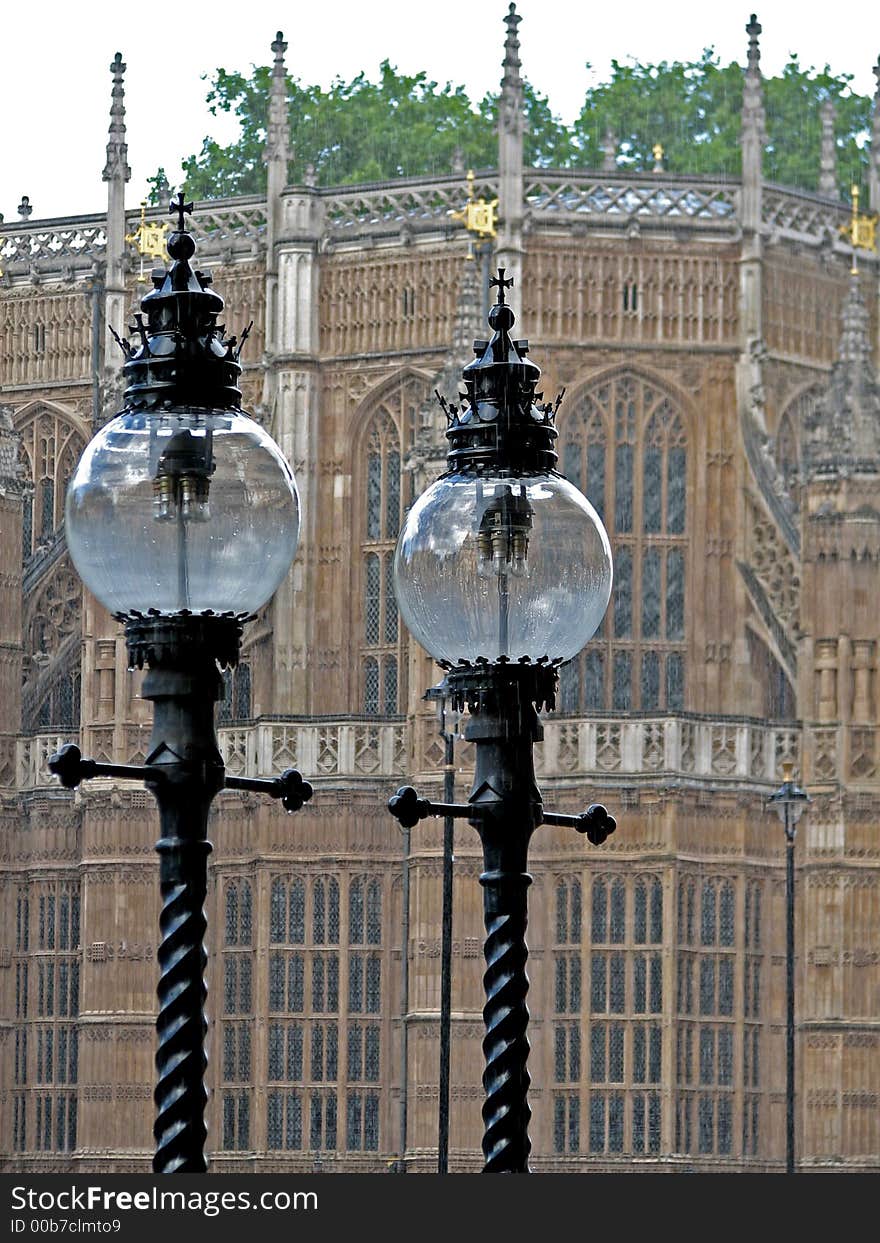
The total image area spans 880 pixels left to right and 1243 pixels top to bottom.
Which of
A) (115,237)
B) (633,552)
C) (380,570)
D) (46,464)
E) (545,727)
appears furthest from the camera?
(46,464)

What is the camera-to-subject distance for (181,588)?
17.7m

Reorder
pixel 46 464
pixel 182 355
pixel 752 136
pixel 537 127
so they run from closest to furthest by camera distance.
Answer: pixel 182 355
pixel 752 136
pixel 46 464
pixel 537 127

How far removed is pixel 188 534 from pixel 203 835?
138 centimetres

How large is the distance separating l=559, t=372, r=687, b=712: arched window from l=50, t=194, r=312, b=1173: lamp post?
43.3 m

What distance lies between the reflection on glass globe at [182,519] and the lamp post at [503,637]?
169 cm

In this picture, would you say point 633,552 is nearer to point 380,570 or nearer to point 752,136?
point 380,570

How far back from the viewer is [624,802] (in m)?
59.2

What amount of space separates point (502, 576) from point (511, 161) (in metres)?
44.8

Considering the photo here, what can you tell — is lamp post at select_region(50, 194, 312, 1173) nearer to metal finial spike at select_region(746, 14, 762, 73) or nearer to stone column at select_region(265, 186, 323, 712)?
stone column at select_region(265, 186, 323, 712)

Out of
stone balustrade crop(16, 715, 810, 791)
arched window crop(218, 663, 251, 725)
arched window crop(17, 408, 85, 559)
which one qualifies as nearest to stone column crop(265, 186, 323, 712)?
arched window crop(218, 663, 251, 725)

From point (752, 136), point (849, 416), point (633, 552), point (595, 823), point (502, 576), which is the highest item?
point (752, 136)

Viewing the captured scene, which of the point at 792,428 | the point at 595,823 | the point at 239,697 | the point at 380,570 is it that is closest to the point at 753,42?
the point at 792,428

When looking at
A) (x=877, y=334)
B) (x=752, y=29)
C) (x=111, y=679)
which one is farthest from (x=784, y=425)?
(x=111, y=679)

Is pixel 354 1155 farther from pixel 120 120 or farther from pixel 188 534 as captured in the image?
pixel 188 534
